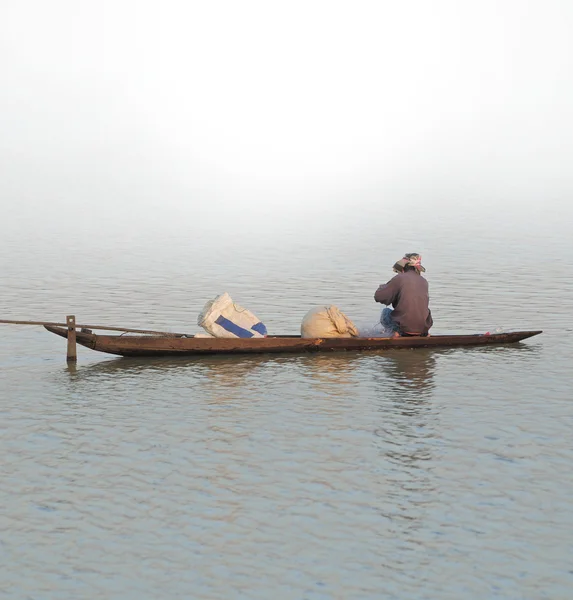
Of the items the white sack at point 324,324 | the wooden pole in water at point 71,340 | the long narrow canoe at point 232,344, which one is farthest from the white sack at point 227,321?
the wooden pole in water at point 71,340

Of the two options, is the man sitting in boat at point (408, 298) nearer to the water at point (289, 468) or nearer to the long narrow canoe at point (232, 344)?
the long narrow canoe at point (232, 344)

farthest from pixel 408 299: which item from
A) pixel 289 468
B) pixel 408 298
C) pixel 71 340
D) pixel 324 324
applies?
pixel 289 468

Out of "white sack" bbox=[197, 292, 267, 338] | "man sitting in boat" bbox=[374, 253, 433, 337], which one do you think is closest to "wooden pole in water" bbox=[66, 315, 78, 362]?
"white sack" bbox=[197, 292, 267, 338]

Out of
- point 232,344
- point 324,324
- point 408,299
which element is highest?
point 408,299

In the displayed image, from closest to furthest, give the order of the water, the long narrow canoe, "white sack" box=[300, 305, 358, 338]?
the water < the long narrow canoe < "white sack" box=[300, 305, 358, 338]

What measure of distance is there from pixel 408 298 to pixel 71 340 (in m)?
5.16

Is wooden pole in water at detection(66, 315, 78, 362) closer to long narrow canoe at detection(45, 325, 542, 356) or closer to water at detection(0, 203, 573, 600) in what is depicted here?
long narrow canoe at detection(45, 325, 542, 356)

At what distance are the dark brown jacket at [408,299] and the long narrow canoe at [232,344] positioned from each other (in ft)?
0.86

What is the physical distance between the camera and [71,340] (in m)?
16.2

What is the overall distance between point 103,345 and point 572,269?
1849 cm

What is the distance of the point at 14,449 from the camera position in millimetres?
11844

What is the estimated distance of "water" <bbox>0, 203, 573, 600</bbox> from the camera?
341 inches

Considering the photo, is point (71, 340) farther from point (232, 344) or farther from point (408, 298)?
point (408, 298)

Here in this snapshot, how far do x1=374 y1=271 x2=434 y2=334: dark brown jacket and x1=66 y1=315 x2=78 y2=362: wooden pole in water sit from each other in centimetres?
461
